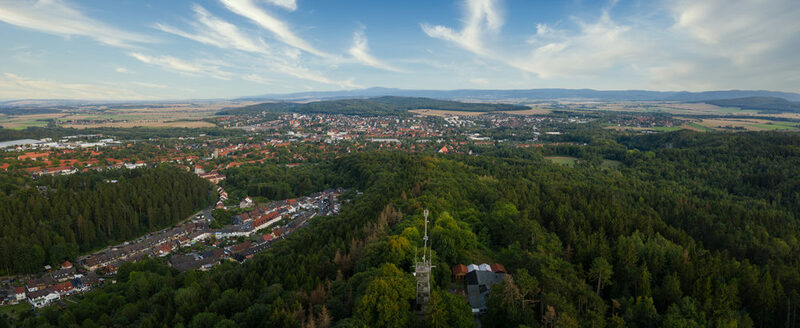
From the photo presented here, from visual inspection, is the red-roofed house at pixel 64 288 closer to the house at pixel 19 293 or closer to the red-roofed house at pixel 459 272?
A: the house at pixel 19 293

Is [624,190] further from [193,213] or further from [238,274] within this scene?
[193,213]

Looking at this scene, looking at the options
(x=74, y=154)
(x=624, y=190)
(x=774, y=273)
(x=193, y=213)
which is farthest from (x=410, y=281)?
(x=74, y=154)

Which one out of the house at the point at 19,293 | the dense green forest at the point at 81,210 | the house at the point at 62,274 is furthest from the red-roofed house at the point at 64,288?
the dense green forest at the point at 81,210

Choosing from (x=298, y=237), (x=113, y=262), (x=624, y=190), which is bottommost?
(x=113, y=262)

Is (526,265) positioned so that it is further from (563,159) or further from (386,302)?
(563,159)

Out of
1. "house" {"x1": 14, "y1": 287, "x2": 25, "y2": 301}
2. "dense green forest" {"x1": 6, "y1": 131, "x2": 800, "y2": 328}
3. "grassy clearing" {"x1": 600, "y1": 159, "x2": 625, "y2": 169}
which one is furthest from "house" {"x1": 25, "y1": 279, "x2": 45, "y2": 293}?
"grassy clearing" {"x1": 600, "y1": 159, "x2": 625, "y2": 169}

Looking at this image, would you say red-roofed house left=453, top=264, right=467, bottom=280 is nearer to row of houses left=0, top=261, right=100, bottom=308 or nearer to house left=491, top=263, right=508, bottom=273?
house left=491, top=263, right=508, bottom=273
